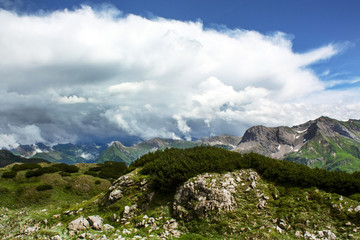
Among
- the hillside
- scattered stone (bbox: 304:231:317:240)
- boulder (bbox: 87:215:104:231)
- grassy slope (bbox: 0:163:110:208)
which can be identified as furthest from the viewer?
grassy slope (bbox: 0:163:110:208)

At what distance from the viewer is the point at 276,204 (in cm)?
1828

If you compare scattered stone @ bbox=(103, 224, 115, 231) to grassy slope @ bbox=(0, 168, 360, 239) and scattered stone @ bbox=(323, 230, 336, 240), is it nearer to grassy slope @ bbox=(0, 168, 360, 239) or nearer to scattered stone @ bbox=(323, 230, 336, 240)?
grassy slope @ bbox=(0, 168, 360, 239)

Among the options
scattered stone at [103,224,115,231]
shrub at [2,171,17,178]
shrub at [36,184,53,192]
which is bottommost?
scattered stone at [103,224,115,231]

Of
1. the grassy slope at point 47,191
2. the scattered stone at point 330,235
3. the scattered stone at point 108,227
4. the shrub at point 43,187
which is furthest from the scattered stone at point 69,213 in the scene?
the scattered stone at point 330,235

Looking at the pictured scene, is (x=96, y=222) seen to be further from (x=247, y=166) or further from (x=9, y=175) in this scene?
(x=9, y=175)

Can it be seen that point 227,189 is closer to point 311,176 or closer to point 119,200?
point 311,176

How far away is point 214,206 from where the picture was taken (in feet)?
59.9

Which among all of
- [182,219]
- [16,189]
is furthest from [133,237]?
[16,189]

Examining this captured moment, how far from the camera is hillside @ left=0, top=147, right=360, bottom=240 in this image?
16.1m

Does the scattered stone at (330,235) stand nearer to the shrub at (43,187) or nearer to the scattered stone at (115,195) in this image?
the scattered stone at (115,195)

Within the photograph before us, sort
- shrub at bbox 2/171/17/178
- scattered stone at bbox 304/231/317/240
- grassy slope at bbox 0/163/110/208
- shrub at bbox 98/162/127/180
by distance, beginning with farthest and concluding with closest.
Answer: shrub at bbox 98/162/127/180 → shrub at bbox 2/171/17/178 → grassy slope at bbox 0/163/110/208 → scattered stone at bbox 304/231/317/240

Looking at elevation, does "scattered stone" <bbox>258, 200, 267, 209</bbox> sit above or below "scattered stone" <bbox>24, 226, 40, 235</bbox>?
above

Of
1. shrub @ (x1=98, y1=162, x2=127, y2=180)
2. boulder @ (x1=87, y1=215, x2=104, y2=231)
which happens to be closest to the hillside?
boulder @ (x1=87, y1=215, x2=104, y2=231)

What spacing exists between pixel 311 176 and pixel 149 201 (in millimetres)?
15427
